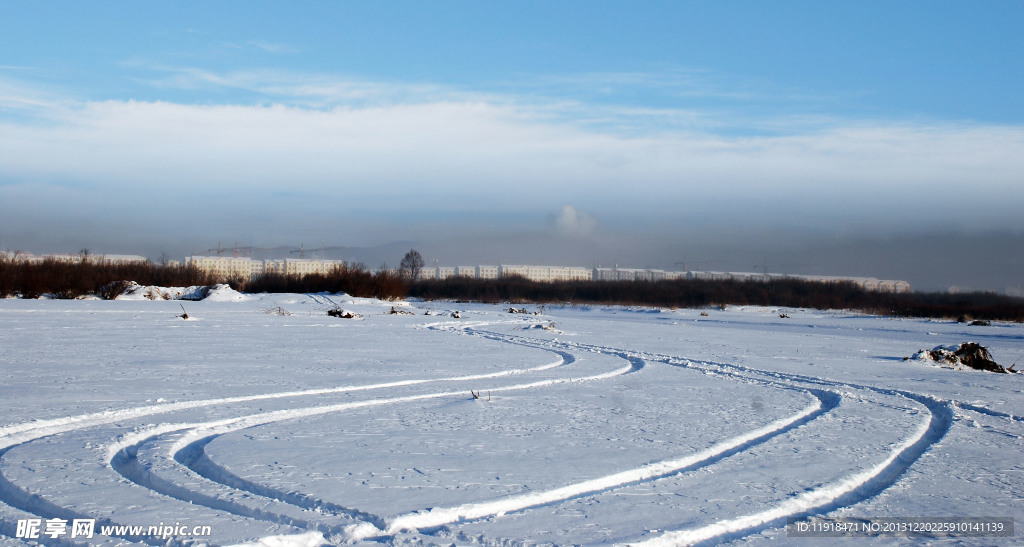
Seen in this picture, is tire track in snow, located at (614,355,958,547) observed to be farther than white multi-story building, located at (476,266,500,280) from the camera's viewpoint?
No

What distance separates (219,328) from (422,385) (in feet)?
29.1

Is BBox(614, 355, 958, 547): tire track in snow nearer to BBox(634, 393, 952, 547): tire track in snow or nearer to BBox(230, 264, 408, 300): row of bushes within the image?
BBox(634, 393, 952, 547): tire track in snow

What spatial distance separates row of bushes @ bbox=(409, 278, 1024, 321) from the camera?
112 feet

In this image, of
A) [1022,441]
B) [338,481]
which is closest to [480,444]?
[338,481]

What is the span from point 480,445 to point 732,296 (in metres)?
44.2

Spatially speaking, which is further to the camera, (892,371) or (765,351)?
(765,351)

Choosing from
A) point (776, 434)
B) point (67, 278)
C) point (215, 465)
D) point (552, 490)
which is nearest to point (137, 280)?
point (67, 278)

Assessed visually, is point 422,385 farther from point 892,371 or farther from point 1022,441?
point 892,371

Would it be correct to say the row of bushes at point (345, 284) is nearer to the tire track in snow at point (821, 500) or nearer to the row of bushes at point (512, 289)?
the row of bushes at point (512, 289)

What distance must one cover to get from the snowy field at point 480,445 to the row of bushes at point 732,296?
26164mm

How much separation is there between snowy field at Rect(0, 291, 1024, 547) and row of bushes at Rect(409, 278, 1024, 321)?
2616 cm

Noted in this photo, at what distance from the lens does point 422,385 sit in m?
8.31

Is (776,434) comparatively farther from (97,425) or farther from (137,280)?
(137,280)

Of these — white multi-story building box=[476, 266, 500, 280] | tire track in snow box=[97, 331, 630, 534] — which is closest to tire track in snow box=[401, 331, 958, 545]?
tire track in snow box=[97, 331, 630, 534]
